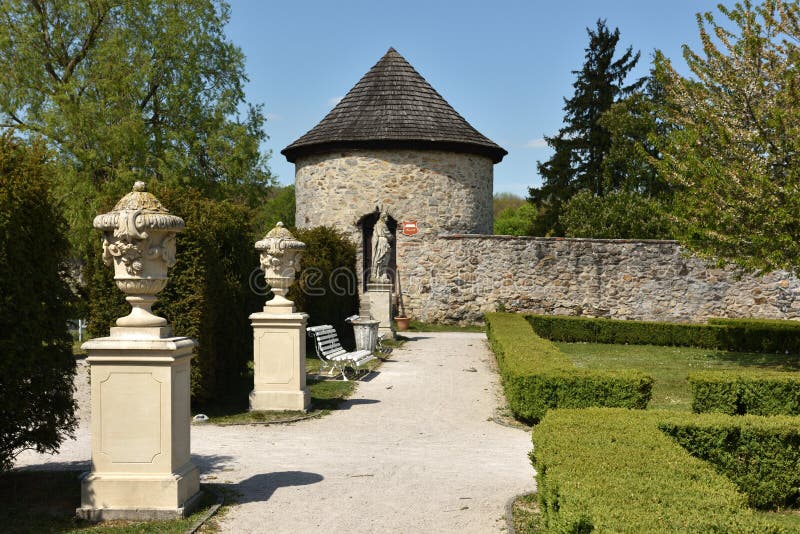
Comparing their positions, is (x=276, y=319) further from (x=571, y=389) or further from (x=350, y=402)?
(x=571, y=389)

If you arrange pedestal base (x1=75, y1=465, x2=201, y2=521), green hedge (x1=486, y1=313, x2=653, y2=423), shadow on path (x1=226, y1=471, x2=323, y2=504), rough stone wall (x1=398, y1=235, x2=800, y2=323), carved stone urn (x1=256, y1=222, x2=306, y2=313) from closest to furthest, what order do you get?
pedestal base (x1=75, y1=465, x2=201, y2=521)
shadow on path (x1=226, y1=471, x2=323, y2=504)
green hedge (x1=486, y1=313, x2=653, y2=423)
carved stone urn (x1=256, y1=222, x2=306, y2=313)
rough stone wall (x1=398, y1=235, x2=800, y2=323)

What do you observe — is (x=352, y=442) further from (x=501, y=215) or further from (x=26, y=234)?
(x=501, y=215)

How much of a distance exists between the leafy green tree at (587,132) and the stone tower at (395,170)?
1382 centimetres

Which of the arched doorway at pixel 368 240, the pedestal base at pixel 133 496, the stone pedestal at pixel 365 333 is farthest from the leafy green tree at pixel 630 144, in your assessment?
the pedestal base at pixel 133 496

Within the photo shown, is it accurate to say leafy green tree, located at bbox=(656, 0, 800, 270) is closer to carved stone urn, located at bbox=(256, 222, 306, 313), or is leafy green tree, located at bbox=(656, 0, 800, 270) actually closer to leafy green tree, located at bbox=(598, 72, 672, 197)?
carved stone urn, located at bbox=(256, 222, 306, 313)

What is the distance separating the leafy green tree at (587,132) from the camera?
39031 millimetres

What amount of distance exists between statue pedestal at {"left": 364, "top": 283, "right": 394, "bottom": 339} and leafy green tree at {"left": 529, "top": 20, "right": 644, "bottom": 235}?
20.5m

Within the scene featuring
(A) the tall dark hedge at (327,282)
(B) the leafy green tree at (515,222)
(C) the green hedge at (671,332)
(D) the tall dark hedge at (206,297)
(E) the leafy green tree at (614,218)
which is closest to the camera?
(D) the tall dark hedge at (206,297)

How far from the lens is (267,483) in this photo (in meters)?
6.50

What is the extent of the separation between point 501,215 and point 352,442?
70.1 m

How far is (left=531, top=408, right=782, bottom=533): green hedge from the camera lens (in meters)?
3.62

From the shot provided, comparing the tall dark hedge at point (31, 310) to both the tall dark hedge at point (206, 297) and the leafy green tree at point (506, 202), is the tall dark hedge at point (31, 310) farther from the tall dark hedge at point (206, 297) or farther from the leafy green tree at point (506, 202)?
the leafy green tree at point (506, 202)

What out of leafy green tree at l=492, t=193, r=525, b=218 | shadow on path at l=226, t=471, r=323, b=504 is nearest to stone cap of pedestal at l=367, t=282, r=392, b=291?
shadow on path at l=226, t=471, r=323, b=504

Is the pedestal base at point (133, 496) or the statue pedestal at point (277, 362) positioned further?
the statue pedestal at point (277, 362)
